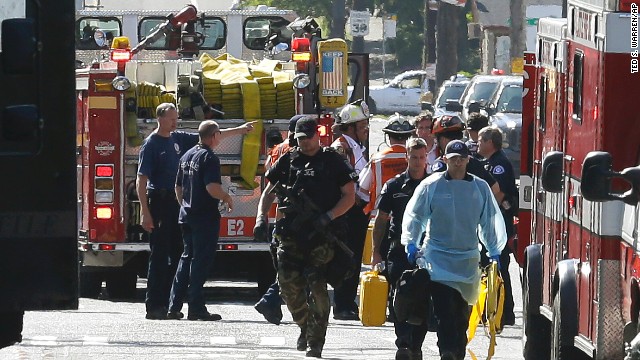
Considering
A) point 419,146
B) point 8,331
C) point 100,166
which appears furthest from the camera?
point 100,166

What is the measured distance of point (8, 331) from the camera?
Answer: 9.26 metres

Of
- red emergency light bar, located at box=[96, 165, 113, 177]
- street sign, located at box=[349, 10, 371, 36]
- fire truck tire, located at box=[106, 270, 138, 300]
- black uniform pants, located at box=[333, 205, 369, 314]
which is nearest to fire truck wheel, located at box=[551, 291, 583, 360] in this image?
black uniform pants, located at box=[333, 205, 369, 314]

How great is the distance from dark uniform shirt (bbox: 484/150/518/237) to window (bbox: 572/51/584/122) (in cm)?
399

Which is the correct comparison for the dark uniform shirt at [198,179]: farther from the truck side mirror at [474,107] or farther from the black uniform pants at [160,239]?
the truck side mirror at [474,107]

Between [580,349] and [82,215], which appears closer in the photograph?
[580,349]

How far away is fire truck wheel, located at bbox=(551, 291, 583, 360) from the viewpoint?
10.6 metres

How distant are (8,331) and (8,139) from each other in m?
1.14

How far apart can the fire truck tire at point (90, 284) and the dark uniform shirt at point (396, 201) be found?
559cm

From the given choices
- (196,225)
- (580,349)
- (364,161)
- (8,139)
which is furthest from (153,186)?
(8,139)

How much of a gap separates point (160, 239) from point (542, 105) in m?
4.14

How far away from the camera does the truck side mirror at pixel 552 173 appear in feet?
36.0

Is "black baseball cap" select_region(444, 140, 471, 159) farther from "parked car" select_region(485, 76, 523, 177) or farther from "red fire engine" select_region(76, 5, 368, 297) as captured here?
"parked car" select_region(485, 76, 523, 177)

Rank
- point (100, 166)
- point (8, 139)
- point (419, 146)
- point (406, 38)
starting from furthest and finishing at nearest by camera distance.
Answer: point (406, 38), point (100, 166), point (419, 146), point (8, 139)

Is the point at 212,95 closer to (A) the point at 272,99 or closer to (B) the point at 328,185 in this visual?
(A) the point at 272,99
